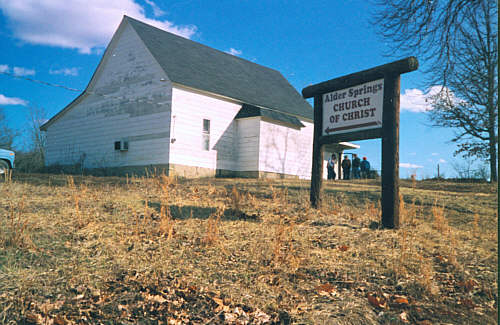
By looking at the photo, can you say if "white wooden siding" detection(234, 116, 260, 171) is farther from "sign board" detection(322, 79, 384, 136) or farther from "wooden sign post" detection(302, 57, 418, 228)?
"sign board" detection(322, 79, 384, 136)

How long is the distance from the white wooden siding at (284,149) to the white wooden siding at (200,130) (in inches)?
72.9

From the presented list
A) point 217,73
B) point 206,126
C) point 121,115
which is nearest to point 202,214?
point 206,126

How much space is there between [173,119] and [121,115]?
4.11 m

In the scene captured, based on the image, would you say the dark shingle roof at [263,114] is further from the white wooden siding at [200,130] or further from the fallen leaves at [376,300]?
the fallen leaves at [376,300]

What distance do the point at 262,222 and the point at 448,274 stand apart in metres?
3.17

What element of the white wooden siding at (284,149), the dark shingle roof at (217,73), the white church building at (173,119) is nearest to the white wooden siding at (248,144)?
the white church building at (173,119)

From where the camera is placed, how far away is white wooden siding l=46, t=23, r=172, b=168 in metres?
20.1

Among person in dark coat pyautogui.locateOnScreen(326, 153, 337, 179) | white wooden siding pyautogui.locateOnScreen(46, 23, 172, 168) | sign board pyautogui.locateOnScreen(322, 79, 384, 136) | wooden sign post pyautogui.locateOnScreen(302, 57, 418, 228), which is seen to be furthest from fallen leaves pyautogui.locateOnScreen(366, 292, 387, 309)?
person in dark coat pyautogui.locateOnScreen(326, 153, 337, 179)

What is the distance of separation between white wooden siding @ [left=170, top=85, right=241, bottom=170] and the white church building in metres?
0.05

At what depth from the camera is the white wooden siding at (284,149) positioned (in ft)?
72.2

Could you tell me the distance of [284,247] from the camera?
5.78 meters

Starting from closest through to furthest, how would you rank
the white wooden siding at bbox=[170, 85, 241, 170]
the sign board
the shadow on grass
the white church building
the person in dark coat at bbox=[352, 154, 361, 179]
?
the shadow on grass, the sign board, the white wooden siding at bbox=[170, 85, 241, 170], the white church building, the person in dark coat at bbox=[352, 154, 361, 179]

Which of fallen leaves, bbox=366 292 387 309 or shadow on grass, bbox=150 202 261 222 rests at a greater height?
shadow on grass, bbox=150 202 261 222

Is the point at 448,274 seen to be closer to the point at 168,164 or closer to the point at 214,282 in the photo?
the point at 214,282
